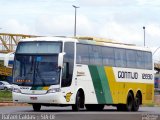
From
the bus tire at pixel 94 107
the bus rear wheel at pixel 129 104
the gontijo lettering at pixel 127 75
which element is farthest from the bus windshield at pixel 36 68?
Answer: the bus rear wheel at pixel 129 104

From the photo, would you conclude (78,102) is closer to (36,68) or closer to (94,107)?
(36,68)

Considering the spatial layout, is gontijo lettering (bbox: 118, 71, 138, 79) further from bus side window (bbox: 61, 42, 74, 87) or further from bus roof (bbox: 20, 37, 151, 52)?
bus side window (bbox: 61, 42, 74, 87)

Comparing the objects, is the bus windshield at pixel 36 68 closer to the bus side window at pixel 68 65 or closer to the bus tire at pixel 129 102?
the bus side window at pixel 68 65

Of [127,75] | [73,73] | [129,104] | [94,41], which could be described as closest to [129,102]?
[129,104]

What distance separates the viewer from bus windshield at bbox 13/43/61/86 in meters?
27.7

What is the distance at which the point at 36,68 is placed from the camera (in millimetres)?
27922

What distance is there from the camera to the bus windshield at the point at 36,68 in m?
27.7

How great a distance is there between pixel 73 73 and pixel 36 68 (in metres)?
→ 1.71

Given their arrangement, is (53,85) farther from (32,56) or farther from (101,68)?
(101,68)

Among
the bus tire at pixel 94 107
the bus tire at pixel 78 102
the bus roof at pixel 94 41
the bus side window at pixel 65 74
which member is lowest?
the bus tire at pixel 94 107

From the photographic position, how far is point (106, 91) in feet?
104

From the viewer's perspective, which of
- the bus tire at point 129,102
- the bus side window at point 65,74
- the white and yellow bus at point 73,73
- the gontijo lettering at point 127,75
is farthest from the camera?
the bus tire at point 129,102

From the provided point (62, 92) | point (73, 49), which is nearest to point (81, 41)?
point (73, 49)

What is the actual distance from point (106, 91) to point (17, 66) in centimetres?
530
